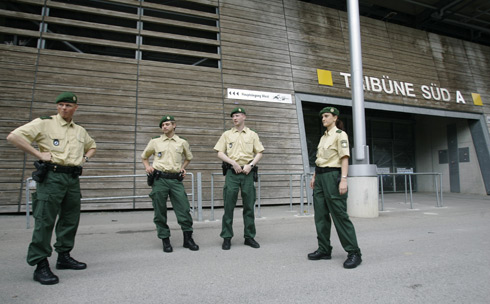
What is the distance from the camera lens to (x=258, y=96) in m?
→ 8.91

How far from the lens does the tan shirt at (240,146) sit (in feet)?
12.6

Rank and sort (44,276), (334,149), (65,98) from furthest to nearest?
(334,149)
(65,98)
(44,276)

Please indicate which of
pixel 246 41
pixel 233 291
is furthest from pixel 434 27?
pixel 233 291

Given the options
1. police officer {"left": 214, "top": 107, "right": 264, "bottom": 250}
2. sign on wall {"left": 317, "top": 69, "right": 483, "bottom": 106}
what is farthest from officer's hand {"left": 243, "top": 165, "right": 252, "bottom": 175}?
sign on wall {"left": 317, "top": 69, "right": 483, "bottom": 106}

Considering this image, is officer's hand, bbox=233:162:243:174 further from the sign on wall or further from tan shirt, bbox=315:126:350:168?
the sign on wall

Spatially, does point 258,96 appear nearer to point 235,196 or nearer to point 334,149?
point 235,196

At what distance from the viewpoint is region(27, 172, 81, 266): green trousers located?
100 inches

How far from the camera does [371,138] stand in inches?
537

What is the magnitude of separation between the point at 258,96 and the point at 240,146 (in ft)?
17.5

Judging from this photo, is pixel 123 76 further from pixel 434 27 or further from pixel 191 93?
pixel 434 27

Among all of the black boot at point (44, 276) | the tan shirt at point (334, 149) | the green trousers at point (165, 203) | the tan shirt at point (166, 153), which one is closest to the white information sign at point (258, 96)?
the tan shirt at point (166, 153)

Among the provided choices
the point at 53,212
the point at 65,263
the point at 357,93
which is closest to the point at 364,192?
the point at 357,93

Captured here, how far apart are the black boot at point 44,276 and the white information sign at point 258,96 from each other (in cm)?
672

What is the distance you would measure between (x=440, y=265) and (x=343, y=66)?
8.94 metres
